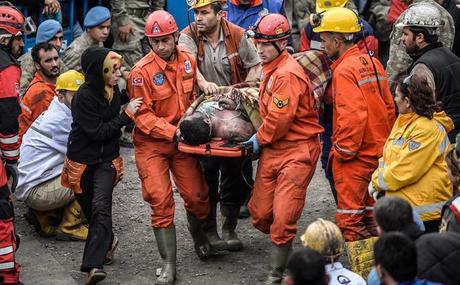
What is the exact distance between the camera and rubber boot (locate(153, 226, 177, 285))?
8688mm

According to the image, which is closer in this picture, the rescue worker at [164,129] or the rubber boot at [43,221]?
the rescue worker at [164,129]

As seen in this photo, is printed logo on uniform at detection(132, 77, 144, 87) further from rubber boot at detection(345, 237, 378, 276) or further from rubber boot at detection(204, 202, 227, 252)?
rubber boot at detection(345, 237, 378, 276)

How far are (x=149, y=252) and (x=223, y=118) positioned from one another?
1651mm

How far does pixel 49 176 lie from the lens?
31.4ft

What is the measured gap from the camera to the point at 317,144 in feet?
27.9

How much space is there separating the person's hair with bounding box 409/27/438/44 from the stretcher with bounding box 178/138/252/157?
169 centimetres

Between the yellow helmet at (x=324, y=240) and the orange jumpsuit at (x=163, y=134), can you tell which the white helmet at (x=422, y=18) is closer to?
the orange jumpsuit at (x=163, y=134)

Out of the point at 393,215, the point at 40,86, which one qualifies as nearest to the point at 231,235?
the point at 40,86

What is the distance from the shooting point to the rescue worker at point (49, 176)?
9508 mm

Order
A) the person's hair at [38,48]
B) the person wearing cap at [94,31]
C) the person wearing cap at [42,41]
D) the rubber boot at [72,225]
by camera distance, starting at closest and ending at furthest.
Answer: the rubber boot at [72,225]
the person's hair at [38,48]
the person wearing cap at [42,41]
the person wearing cap at [94,31]

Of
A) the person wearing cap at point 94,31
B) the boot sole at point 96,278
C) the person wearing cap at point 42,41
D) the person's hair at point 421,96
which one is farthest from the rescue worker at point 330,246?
the person wearing cap at point 94,31

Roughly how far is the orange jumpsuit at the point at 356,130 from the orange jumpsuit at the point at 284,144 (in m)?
0.24

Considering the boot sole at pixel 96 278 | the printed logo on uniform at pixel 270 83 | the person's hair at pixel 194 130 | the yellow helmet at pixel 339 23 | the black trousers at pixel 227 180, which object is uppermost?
the yellow helmet at pixel 339 23

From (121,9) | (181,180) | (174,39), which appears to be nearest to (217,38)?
(174,39)
